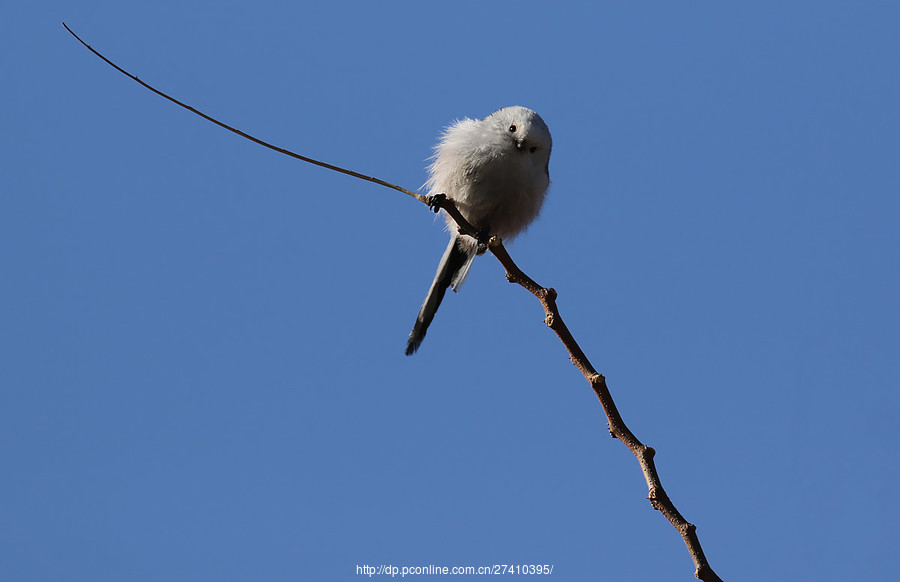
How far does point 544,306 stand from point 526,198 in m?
2.20

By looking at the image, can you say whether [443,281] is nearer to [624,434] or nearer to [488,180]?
[488,180]

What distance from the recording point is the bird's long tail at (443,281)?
159 inches

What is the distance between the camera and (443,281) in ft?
14.5

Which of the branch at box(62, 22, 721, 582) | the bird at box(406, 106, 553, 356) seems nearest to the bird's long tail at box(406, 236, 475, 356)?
the bird at box(406, 106, 553, 356)

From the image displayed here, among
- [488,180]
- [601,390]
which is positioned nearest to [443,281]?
[488,180]

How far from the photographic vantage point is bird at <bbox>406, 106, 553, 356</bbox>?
4160 millimetres

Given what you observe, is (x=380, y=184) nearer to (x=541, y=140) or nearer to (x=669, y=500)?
(x=669, y=500)

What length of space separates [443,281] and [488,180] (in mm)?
632

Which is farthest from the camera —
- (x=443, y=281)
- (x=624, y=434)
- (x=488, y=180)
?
(x=443, y=281)

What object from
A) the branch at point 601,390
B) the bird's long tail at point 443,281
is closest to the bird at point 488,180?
the bird's long tail at point 443,281

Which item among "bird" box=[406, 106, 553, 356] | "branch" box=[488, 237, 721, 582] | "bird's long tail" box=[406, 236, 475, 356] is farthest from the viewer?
"bird" box=[406, 106, 553, 356]

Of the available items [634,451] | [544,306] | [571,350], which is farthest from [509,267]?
[634,451]

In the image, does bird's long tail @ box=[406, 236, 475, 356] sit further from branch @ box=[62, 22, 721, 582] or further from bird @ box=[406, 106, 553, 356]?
branch @ box=[62, 22, 721, 582]

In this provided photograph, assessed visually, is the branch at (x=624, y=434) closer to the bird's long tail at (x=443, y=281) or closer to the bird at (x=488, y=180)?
the bird's long tail at (x=443, y=281)
